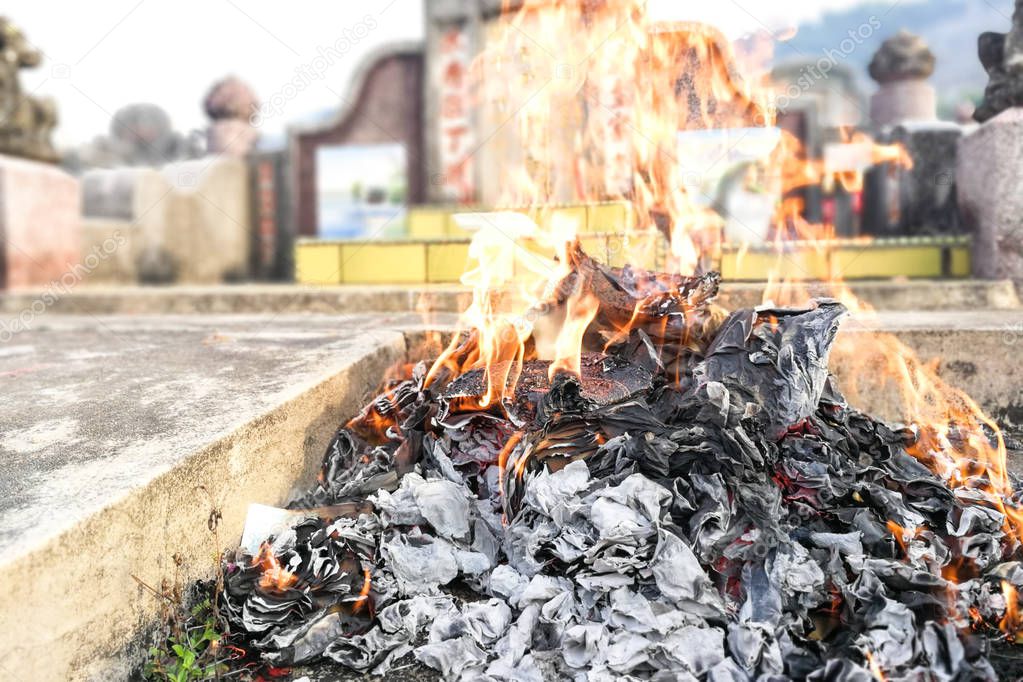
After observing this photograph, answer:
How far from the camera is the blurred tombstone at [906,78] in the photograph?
1118 cm

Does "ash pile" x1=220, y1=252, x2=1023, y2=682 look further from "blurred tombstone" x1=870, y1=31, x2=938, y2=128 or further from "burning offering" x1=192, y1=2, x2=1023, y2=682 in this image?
"blurred tombstone" x1=870, y1=31, x2=938, y2=128

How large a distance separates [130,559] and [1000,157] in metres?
7.50

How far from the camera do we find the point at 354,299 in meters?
6.70

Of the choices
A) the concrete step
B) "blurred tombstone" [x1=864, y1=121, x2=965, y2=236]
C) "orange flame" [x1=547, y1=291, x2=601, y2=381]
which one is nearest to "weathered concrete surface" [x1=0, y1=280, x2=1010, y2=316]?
the concrete step

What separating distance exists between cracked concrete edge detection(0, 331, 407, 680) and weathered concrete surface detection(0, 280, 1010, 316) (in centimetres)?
314

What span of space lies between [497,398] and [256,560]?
1.32 meters

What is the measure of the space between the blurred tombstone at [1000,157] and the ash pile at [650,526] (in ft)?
12.6

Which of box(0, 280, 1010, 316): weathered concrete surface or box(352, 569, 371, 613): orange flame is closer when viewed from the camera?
box(352, 569, 371, 613): orange flame

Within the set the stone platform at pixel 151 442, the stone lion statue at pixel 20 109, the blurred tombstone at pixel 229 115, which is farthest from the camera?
the blurred tombstone at pixel 229 115

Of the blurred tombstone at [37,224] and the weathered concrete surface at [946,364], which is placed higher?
the blurred tombstone at [37,224]

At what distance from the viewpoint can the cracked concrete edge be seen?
5.88ft

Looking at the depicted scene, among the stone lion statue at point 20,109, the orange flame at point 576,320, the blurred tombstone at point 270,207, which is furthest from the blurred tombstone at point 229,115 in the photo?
the orange flame at point 576,320

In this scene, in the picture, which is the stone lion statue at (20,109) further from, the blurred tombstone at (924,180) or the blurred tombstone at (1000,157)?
the blurred tombstone at (924,180)

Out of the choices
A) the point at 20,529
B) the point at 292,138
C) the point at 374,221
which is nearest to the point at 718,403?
the point at 20,529
